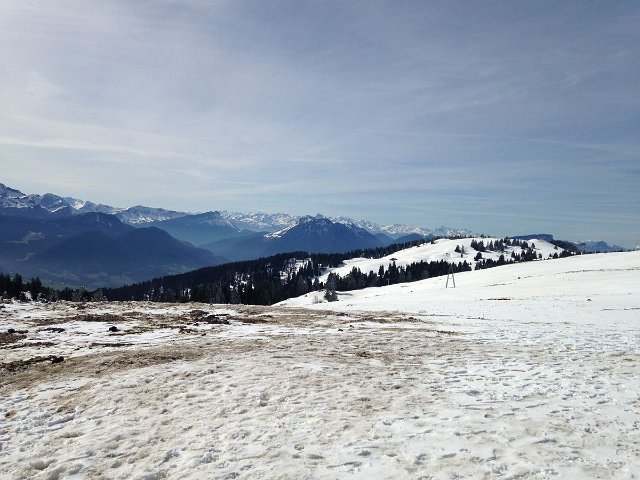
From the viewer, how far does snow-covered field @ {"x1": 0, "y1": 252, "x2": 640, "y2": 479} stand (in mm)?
7340

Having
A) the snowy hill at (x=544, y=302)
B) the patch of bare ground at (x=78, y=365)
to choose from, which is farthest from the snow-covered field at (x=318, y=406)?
the snowy hill at (x=544, y=302)

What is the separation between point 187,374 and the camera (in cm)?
1280

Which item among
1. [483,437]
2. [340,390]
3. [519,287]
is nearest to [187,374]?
[340,390]

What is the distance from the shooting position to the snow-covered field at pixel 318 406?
24.1ft

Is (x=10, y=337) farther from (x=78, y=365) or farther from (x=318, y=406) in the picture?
(x=318, y=406)

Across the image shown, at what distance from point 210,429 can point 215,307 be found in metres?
29.4

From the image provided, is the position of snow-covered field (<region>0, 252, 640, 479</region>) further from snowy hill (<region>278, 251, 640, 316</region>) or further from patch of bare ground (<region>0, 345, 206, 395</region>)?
snowy hill (<region>278, 251, 640, 316</region>)

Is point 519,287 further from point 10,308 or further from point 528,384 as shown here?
point 10,308

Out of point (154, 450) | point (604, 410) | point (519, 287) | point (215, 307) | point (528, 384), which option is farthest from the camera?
point (519, 287)

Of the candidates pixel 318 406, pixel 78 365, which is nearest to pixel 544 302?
pixel 318 406

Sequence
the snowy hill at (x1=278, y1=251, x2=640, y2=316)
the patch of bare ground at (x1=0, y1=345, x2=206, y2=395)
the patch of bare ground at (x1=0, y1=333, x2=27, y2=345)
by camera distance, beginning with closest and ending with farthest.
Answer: the patch of bare ground at (x1=0, y1=345, x2=206, y2=395) → the patch of bare ground at (x1=0, y1=333, x2=27, y2=345) → the snowy hill at (x1=278, y1=251, x2=640, y2=316)

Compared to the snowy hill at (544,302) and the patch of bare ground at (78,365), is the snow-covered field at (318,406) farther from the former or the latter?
the snowy hill at (544,302)

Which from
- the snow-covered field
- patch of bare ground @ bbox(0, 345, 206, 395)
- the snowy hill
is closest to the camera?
the snow-covered field

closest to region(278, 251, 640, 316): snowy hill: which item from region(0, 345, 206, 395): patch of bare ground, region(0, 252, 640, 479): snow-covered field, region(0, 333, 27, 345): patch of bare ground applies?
region(0, 252, 640, 479): snow-covered field
